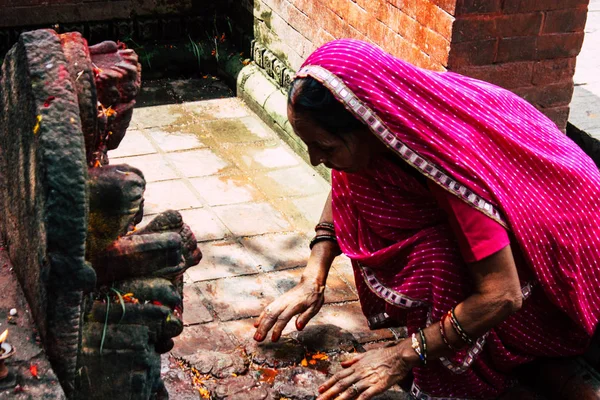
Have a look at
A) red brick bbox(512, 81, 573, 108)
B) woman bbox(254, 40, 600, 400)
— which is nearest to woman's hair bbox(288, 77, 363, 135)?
woman bbox(254, 40, 600, 400)

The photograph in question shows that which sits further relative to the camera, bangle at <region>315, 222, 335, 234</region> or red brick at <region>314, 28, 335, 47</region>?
red brick at <region>314, 28, 335, 47</region>

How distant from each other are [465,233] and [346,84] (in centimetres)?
56

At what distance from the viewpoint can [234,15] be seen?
5.99m

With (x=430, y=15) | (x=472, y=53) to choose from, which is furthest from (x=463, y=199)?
(x=430, y=15)

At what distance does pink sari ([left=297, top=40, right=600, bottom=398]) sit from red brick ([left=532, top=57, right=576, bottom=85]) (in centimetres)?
101

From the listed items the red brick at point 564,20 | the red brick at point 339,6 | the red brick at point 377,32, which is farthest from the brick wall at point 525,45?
the red brick at point 339,6

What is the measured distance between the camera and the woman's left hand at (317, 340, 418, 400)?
8.80 ft

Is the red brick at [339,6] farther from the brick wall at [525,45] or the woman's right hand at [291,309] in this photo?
the woman's right hand at [291,309]

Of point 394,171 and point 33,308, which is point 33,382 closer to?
point 33,308

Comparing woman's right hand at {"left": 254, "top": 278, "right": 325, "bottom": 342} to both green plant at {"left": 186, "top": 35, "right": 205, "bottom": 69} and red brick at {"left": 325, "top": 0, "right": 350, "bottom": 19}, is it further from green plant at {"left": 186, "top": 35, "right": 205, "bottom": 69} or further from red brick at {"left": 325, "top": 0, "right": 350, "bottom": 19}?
green plant at {"left": 186, "top": 35, "right": 205, "bottom": 69}

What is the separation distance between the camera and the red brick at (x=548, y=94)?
3.99 metres

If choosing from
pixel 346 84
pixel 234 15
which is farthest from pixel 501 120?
pixel 234 15

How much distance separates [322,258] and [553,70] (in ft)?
5.06

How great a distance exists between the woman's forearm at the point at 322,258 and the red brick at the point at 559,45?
1.32 meters
